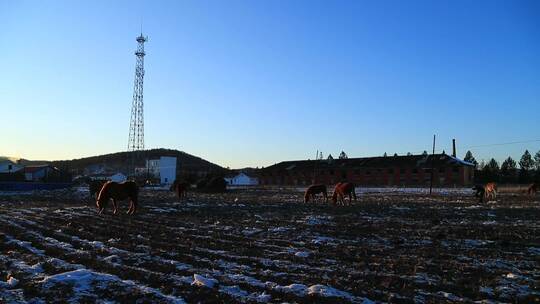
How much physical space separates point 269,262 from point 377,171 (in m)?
101

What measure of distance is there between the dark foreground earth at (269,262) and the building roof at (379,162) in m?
84.7

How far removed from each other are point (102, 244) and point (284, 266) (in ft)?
Result: 18.5

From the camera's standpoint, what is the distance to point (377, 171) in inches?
4321

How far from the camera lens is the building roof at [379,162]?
10032cm

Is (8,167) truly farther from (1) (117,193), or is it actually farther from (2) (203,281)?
(2) (203,281)

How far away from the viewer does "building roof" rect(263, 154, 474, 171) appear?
100 metres

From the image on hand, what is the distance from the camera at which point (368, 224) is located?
1897 cm

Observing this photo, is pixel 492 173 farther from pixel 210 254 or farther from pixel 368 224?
pixel 210 254

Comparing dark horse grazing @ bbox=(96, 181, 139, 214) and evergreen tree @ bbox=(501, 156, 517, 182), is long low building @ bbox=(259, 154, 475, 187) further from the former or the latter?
dark horse grazing @ bbox=(96, 181, 139, 214)

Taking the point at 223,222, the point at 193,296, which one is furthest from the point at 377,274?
the point at 223,222

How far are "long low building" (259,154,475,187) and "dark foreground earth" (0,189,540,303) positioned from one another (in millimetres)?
80654

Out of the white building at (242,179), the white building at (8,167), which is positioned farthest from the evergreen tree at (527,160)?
the white building at (8,167)

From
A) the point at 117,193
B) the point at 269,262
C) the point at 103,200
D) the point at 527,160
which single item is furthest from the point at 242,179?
the point at 269,262

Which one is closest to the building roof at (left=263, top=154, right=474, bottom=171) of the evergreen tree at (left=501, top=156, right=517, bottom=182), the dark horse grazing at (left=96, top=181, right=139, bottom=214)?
the evergreen tree at (left=501, top=156, right=517, bottom=182)
